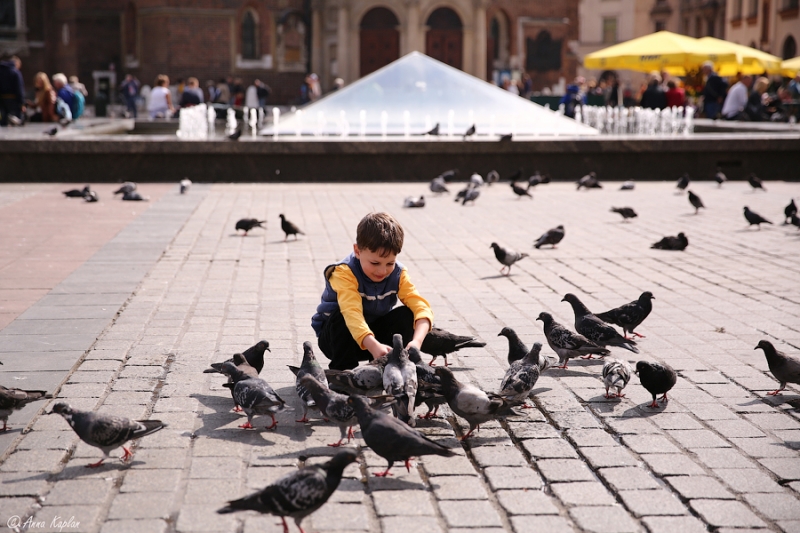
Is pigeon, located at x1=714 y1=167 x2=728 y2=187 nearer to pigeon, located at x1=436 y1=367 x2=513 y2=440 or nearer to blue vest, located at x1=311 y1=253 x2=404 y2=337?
blue vest, located at x1=311 y1=253 x2=404 y2=337

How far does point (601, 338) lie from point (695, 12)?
65010mm

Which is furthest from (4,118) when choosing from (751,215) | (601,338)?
(601,338)

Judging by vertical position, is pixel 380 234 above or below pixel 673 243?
above

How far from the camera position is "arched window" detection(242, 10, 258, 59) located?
44.9 m

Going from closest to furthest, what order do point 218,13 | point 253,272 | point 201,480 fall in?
point 201,480 → point 253,272 → point 218,13

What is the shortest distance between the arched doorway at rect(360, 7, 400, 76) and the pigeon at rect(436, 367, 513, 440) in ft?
140

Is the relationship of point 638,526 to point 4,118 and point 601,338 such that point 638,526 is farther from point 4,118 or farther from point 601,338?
point 4,118

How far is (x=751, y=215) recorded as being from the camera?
37.0 ft

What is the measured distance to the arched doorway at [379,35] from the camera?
45594 mm

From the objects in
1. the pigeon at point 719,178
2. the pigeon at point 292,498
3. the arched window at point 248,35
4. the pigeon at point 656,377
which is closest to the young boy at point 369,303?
the pigeon at point 656,377

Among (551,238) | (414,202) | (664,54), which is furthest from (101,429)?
(664,54)

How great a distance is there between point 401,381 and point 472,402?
33 cm

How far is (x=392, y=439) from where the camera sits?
3660 mm

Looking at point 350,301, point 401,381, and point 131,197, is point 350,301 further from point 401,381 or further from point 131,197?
point 131,197
